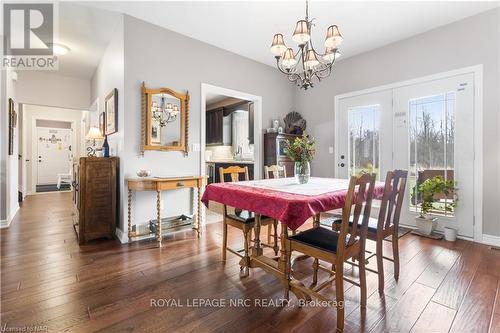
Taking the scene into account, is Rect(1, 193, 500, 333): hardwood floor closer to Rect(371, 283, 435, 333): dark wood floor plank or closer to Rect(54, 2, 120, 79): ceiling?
Rect(371, 283, 435, 333): dark wood floor plank

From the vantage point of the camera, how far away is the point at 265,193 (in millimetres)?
1779

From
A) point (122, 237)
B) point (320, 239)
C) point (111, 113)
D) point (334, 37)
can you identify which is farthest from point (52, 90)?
point (320, 239)

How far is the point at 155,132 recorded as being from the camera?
3.23 meters

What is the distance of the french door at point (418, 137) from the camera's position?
310 centimetres

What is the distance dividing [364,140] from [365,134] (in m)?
0.10

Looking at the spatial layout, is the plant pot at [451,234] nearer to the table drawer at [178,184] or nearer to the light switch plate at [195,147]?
the table drawer at [178,184]

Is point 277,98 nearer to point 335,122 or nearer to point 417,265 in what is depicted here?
point 335,122

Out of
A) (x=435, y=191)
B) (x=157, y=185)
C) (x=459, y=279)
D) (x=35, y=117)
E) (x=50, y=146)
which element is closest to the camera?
(x=459, y=279)

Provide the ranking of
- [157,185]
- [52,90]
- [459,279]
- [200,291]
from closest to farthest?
[200,291]
[459,279]
[157,185]
[52,90]

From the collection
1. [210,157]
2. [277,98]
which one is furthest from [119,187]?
[210,157]

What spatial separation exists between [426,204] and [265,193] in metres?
2.72

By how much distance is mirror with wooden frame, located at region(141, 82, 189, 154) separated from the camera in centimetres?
314

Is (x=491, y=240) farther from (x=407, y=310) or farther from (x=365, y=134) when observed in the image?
(x=407, y=310)

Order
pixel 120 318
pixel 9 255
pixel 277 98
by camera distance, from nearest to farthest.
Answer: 1. pixel 120 318
2. pixel 9 255
3. pixel 277 98
